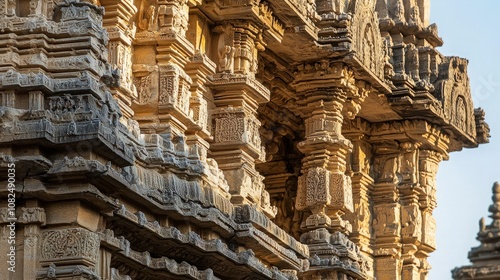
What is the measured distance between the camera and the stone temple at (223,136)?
23.1 metres

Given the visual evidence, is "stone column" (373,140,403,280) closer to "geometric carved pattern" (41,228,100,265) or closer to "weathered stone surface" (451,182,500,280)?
"geometric carved pattern" (41,228,100,265)

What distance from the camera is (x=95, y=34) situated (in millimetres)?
23844

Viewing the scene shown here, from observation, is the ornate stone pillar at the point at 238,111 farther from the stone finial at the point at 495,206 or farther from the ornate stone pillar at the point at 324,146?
the stone finial at the point at 495,206

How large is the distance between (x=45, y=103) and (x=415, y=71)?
1774 centimetres

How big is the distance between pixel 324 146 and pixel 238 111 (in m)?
4.92

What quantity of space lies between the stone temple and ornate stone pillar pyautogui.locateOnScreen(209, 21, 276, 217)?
28 millimetres

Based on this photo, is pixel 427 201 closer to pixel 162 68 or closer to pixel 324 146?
pixel 324 146

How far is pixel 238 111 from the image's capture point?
1217 inches

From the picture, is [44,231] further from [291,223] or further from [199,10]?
[291,223]

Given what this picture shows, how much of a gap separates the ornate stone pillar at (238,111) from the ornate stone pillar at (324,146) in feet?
10.9

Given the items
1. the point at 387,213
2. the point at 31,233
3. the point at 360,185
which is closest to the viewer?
the point at 31,233

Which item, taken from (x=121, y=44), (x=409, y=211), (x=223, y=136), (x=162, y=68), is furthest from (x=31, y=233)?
(x=409, y=211)

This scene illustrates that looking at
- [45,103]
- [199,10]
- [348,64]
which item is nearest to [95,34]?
[45,103]

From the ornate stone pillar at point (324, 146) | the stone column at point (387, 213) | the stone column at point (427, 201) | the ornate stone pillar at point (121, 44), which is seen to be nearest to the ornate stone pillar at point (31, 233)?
the ornate stone pillar at point (121, 44)
